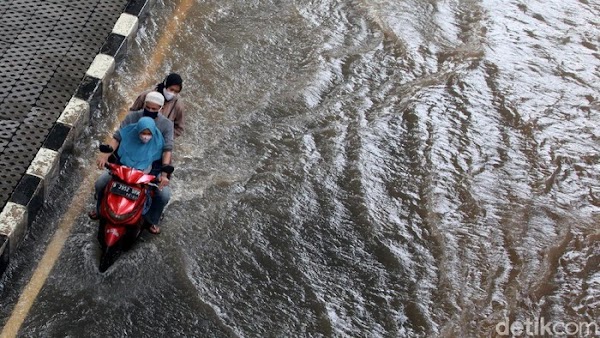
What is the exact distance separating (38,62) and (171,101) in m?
2.18

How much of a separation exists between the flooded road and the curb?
0.17 m

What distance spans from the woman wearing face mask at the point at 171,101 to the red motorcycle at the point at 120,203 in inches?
25.7

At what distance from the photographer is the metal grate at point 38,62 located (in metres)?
8.44

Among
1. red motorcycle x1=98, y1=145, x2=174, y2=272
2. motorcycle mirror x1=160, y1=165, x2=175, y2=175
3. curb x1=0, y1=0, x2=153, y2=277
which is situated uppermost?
motorcycle mirror x1=160, y1=165, x2=175, y2=175

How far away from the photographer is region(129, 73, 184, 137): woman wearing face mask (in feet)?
25.7

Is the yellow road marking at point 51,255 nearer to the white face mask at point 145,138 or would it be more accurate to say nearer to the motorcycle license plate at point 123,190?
the motorcycle license plate at point 123,190

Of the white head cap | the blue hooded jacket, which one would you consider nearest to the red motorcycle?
the blue hooded jacket

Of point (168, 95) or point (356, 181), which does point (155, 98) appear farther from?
point (356, 181)

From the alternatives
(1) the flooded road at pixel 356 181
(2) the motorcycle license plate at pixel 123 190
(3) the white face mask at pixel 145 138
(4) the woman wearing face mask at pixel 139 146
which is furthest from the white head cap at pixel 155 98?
(1) the flooded road at pixel 356 181

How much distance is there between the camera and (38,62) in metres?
9.36

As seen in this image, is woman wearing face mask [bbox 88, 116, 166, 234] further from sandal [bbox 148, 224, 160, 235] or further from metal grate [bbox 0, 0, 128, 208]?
metal grate [bbox 0, 0, 128, 208]

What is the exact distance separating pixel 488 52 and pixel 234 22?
3076mm

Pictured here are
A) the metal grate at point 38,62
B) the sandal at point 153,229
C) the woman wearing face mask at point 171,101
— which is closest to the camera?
the woman wearing face mask at point 171,101

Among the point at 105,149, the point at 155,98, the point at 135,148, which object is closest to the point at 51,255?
the point at 105,149
